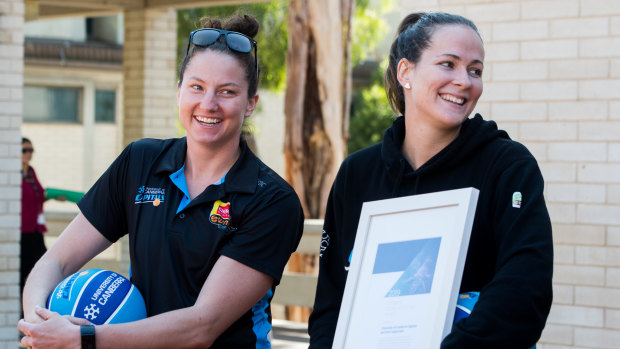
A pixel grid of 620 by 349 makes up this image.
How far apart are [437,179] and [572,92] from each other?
141 inches

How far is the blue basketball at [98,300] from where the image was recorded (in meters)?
2.92

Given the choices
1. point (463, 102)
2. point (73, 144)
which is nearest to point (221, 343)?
point (463, 102)

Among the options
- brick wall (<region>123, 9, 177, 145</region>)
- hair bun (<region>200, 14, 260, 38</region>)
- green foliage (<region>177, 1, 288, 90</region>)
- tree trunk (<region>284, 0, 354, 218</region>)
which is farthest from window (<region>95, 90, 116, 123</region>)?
hair bun (<region>200, 14, 260, 38</region>)

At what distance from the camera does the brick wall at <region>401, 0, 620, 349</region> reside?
588 centimetres

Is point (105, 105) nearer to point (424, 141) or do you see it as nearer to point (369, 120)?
point (369, 120)

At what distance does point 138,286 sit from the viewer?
10.1 ft

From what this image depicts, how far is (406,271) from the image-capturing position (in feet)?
8.41

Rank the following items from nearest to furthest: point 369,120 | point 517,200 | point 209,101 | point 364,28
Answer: point 517,200 → point 209,101 → point 364,28 → point 369,120

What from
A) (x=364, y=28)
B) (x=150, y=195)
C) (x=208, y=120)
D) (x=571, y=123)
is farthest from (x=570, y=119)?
(x=364, y=28)

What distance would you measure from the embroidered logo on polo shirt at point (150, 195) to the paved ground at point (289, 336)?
20.5 feet

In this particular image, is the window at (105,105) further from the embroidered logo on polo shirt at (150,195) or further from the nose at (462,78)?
the nose at (462,78)

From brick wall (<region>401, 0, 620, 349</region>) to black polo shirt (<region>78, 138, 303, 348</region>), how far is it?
330 centimetres

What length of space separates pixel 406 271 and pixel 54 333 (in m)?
1.06

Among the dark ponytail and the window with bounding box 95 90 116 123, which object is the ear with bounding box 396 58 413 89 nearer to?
the dark ponytail
